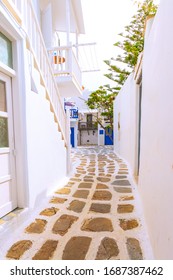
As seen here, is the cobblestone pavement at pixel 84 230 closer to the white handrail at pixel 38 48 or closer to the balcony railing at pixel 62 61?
the white handrail at pixel 38 48

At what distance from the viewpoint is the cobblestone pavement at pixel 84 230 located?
1.66m

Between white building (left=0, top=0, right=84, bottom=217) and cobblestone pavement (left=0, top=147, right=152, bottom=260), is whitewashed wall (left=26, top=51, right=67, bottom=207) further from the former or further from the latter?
cobblestone pavement (left=0, top=147, right=152, bottom=260)

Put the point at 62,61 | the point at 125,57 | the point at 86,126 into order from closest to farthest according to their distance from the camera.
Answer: the point at 62,61 → the point at 125,57 → the point at 86,126

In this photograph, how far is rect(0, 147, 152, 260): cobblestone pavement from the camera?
166 cm

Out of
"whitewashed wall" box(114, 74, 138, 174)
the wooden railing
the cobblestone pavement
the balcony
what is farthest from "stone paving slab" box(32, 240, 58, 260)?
the balcony

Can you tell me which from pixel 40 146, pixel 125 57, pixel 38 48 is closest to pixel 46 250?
pixel 40 146

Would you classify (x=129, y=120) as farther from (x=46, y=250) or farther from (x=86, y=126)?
(x=86, y=126)

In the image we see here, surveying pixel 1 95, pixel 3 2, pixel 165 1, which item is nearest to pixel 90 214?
pixel 1 95

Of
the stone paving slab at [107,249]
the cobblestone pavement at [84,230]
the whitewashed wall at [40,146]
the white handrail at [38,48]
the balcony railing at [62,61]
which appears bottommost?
the cobblestone pavement at [84,230]

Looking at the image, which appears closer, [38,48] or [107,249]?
[107,249]

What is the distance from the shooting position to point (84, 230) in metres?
2.04

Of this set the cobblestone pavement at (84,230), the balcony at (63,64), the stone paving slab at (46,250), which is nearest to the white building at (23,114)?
the cobblestone pavement at (84,230)
